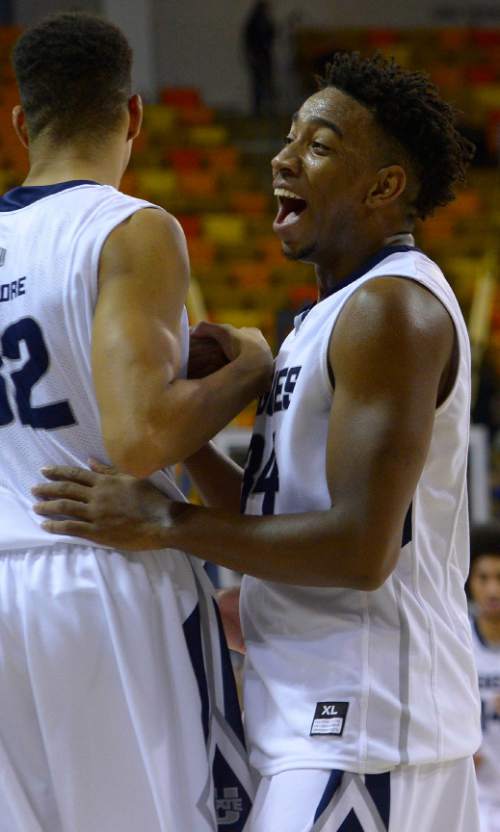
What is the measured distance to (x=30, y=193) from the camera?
112 inches

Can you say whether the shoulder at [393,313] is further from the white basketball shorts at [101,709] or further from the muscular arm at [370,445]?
the white basketball shorts at [101,709]

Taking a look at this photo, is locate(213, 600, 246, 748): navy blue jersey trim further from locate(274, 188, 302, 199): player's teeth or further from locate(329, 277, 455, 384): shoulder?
locate(274, 188, 302, 199): player's teeth

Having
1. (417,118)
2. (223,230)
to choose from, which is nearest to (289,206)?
(417,118)

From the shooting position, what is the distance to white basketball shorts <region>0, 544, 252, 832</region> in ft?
8.36

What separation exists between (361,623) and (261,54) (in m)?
15.0

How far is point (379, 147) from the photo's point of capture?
287 centimetres

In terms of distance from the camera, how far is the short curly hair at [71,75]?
2846 millimetres

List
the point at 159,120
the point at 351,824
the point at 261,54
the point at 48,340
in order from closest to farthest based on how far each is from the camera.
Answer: the point at 351,824
the point at 48,340
the point at 159,120
the point at 261,54

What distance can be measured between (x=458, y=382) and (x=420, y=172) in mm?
540

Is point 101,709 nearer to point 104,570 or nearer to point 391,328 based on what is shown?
point 104,570

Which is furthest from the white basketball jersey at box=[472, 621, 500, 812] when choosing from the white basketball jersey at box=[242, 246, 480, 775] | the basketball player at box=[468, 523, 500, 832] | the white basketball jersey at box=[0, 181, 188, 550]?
the white basketball jersey at box=[0, 181, 188, 550]

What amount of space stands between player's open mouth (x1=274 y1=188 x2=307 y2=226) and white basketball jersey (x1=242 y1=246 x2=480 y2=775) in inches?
9.7

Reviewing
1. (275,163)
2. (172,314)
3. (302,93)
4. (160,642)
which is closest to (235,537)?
(160,642)

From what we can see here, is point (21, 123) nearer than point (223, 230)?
Yes
